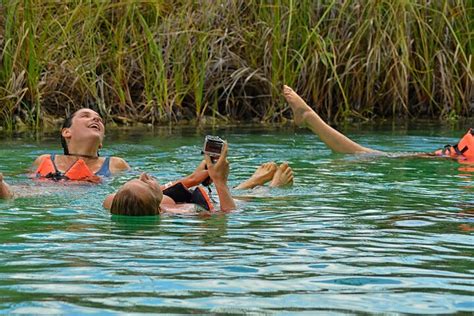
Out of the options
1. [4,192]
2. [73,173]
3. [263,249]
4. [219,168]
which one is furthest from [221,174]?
[73,173]

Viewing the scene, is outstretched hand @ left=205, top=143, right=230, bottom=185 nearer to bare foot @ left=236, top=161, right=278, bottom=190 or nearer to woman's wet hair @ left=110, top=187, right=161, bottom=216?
woman's wet hair @ left=110, top=187, right=161, bottom=216

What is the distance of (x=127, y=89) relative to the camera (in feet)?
45.7

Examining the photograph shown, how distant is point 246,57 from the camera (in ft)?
47.3

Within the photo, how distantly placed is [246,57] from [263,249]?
8558 mm

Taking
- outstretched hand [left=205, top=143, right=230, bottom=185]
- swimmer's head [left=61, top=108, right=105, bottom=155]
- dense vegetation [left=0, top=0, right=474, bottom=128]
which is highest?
dense vegetation [left=0, top=0, right=474, bottom=128]

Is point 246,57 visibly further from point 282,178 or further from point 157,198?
point 157,198

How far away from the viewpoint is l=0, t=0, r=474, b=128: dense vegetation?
536 inches

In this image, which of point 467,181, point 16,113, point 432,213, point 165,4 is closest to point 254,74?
point 165,4

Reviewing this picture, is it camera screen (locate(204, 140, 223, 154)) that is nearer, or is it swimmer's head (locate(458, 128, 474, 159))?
camera screen (locate(204, 140, 223, 154))

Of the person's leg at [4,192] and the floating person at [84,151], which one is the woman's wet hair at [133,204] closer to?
the person's leg at [4,192]

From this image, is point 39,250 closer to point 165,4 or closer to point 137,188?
point 137,188

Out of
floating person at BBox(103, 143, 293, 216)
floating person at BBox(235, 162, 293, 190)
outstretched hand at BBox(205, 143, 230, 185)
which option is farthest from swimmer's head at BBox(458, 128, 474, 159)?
outstretched hand at BBox(205, 143, 230, 185)

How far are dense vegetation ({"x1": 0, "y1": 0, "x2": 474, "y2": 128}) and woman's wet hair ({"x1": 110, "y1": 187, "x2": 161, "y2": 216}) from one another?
6.17 metres

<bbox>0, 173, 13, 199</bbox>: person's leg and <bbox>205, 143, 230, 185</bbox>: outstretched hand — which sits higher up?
<bbox>205, 143, 230, 185</bbox>: outstretched hand
